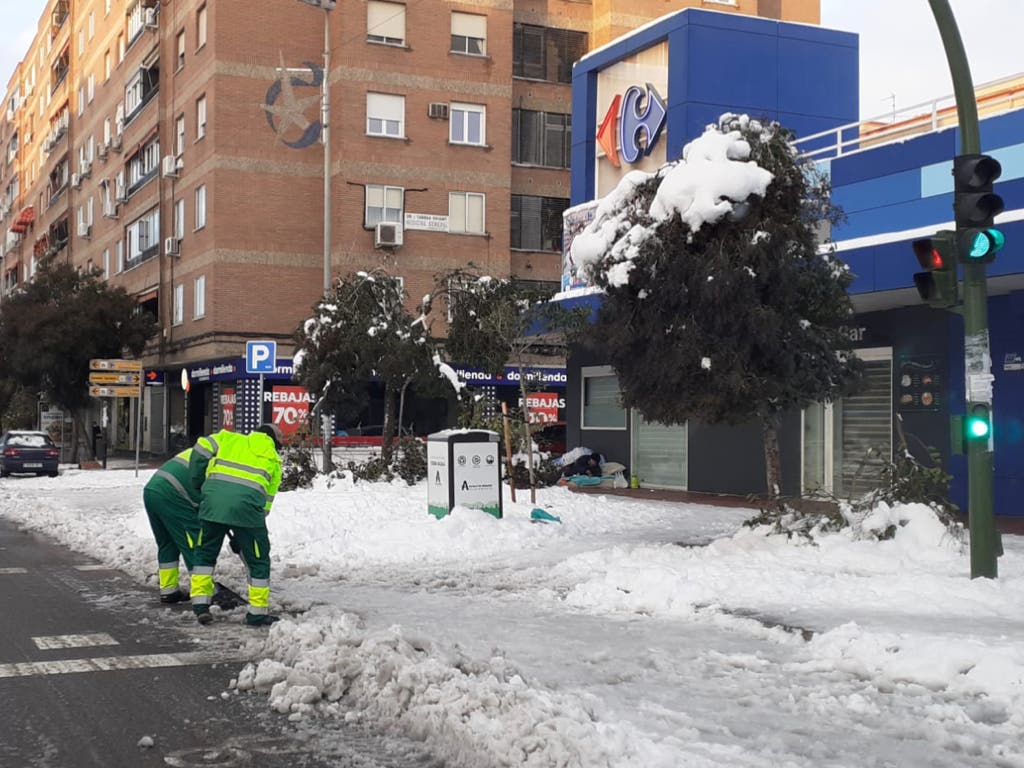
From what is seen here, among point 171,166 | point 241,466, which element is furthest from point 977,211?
point 171,166

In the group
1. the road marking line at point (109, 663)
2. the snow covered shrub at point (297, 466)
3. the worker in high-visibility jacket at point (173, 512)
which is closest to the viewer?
the road marking line at point (109, 663)

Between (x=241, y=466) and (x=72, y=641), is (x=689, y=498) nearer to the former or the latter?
(x=241, y=466)

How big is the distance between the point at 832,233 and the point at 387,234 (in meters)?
20.0

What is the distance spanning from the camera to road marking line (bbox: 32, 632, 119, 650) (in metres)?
7.74

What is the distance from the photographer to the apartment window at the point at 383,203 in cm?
3634

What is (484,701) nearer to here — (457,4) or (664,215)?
(664,215)

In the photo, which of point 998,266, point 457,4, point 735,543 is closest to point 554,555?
point 735,543

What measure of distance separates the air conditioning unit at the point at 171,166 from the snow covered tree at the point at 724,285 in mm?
29938

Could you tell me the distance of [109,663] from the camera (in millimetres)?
7152

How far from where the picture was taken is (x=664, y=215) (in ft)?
38.3

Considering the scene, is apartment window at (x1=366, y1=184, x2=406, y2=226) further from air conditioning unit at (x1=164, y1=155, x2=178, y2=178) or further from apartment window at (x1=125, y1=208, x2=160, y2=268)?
apartment window at (x1=125, y1=208, x2=160, y2=268)

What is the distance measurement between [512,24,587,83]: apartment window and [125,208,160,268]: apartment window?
14739mm

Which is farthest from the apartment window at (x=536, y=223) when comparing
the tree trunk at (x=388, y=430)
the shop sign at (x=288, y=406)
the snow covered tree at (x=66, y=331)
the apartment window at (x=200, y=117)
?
the tree trunk at (x=388, y=430)

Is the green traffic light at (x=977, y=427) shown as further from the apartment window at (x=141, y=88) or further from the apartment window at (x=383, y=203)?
the apartment window at (x=141, y=88)
